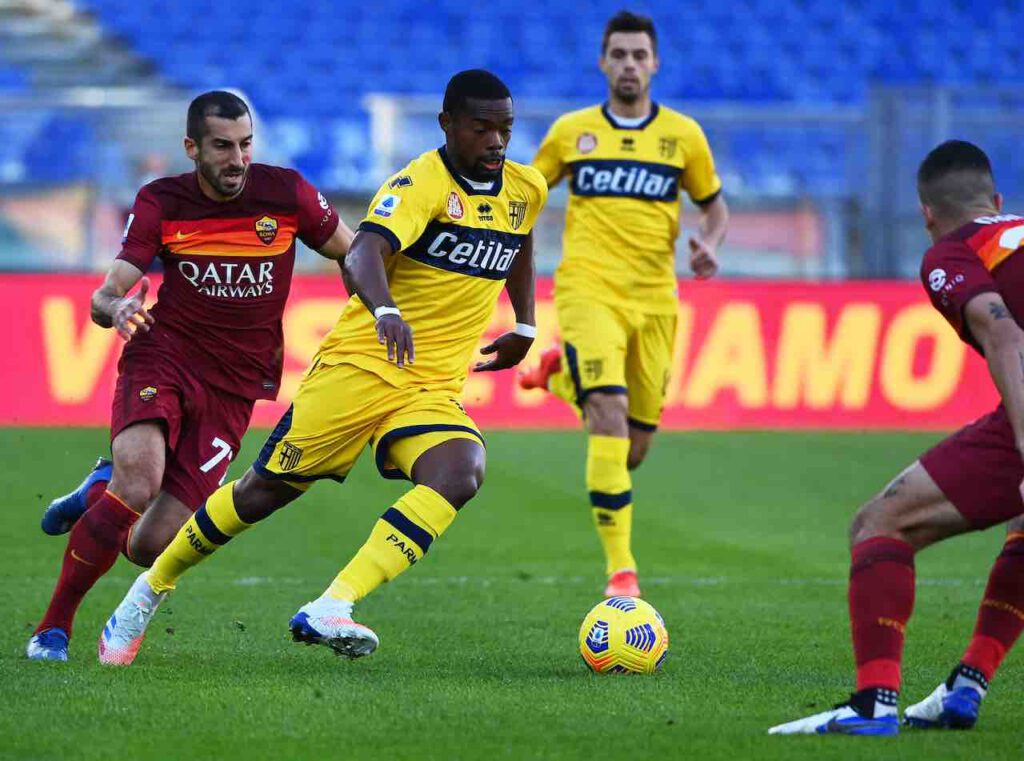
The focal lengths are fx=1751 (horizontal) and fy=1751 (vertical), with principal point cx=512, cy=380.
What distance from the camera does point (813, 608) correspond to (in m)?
7.92

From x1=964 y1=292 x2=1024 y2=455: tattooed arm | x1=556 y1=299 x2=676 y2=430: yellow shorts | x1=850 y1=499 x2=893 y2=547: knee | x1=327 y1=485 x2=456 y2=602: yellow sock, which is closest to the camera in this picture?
x1=964 y1=292 x2=1024 y2=455: tattooed arm

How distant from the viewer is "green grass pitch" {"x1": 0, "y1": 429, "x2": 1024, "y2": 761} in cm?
482

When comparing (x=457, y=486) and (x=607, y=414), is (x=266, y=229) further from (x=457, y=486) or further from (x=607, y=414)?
(x=607, y=414)

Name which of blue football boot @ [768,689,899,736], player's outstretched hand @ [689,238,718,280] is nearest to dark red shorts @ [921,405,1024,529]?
blue football boot @ [768,689,899,736]

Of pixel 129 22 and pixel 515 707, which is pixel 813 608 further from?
pixel 129 22

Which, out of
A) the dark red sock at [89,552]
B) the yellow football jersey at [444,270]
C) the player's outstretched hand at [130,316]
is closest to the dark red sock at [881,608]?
the yellow football jersey at [444,270]

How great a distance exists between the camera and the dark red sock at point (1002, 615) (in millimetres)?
5186

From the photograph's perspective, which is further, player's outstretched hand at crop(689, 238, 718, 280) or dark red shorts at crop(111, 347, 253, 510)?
player's outstretched hand at crop(689, 238, 718, 280)

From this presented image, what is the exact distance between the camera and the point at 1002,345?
15.3 feet

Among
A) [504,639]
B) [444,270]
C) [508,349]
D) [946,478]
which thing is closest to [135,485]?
[444,270]

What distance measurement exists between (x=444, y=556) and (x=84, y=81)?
13.9m

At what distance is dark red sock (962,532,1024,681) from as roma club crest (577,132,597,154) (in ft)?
13.9

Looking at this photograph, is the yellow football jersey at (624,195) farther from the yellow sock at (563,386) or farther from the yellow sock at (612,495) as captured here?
the yellow sock at (612,495)

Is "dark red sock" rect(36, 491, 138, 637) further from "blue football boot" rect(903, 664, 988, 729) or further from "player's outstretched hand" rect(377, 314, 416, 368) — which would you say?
"blue football boot" rect(903, 664, 988, 729)
